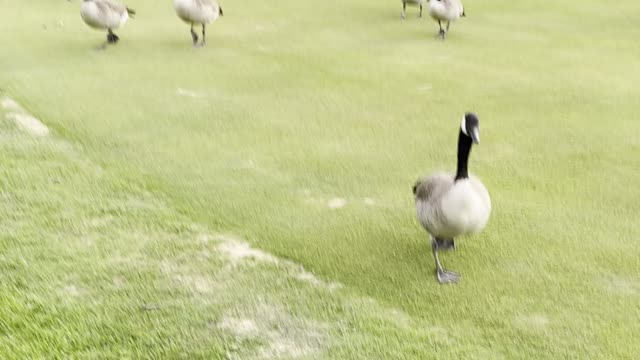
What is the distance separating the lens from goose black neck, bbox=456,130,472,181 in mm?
2797

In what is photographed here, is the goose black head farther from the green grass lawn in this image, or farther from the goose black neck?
the green grass lawn

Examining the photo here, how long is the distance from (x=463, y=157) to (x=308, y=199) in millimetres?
938

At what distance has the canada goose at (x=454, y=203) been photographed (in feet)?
8.99

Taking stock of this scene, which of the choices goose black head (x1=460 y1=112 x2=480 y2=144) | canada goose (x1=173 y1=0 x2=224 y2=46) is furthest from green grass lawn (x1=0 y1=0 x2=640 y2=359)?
goose black head (x1=460 y1=112 x2=480 y2=144)

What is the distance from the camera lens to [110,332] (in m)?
2.40

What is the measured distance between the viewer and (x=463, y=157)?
2.82 meters

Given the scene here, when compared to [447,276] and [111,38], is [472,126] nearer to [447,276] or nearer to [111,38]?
[447,276]

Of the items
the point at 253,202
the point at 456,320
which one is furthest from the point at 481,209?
the point at 253,202

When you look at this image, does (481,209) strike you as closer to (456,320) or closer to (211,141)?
(456,320)

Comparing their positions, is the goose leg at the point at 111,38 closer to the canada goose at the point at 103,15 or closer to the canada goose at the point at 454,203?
the canada goose at the point at 103,15

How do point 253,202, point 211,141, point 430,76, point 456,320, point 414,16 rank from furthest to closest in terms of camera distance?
point 414,16, point 430,76, point 211,141, point 253,202, point 456,320

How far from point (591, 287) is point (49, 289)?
6.92 feet

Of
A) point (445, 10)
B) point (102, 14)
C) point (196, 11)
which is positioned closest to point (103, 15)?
point (102, 14)

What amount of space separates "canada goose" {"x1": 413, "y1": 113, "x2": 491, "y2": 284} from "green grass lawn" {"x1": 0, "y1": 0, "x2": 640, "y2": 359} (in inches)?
7.0
